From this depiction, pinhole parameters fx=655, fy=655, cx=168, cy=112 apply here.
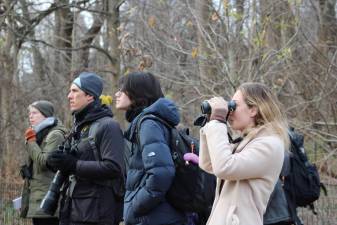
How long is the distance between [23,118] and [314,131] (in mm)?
6901

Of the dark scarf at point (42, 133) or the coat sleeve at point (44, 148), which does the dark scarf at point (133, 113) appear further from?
the dark scarf at point (42, 133)

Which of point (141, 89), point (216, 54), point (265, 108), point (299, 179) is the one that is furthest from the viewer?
point (216, 54)

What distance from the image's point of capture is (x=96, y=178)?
5.04 meters

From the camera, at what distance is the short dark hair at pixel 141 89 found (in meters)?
4.73

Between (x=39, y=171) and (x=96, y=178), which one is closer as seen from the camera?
(x=96, y=178)

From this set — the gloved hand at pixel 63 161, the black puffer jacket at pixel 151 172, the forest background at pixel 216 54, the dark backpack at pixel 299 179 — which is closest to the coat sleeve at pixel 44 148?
the gloved hand at pixel 63 161

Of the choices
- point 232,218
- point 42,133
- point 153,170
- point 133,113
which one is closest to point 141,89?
point 133,113

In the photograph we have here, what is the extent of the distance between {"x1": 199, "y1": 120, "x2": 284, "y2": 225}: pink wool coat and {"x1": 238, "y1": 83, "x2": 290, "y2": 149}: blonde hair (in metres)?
0.05

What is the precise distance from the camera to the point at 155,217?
4.44 metres

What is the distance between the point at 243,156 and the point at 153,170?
86 cm

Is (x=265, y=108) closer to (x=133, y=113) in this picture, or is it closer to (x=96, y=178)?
(x=133, y=113)

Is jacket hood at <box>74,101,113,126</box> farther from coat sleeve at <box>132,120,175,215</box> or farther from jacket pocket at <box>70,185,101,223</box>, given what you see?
coat sleeve at <box>132,120,175,215</box>

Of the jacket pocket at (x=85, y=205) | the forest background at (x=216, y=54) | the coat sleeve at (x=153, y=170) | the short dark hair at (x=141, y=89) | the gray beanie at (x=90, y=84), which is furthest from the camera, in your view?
the forest background at (x=216, y=54)

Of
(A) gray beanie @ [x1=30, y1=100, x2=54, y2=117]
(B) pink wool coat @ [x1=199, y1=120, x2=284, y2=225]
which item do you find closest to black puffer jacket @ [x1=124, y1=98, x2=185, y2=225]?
(B) pink wool coat @ [x1=199, y1=120, x2=284, y2=225]
